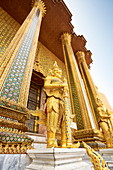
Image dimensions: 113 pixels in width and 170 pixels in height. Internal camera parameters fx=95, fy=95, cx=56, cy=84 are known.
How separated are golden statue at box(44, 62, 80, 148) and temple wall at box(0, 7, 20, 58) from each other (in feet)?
9.85

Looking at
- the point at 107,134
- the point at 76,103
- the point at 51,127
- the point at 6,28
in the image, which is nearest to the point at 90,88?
the point at 76,103

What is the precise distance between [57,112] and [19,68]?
137cm

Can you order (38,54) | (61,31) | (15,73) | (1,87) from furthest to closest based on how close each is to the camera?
(61,31), (38,54), (15,73), (1,87)

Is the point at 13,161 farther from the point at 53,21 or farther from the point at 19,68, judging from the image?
the point at 53,21

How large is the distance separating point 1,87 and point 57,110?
1.03m

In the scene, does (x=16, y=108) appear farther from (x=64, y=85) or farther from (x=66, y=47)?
(x=66, y=47)

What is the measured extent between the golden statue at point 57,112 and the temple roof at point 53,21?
555cm

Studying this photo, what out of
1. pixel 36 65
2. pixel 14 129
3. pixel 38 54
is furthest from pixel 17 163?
pixel 38 54

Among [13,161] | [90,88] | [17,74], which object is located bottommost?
[13,161]

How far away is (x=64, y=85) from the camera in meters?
1.46

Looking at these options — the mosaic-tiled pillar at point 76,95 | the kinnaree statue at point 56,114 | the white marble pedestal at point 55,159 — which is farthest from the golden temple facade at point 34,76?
the white marble pedestal at point 55,159

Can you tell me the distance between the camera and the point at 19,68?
6.88 ft

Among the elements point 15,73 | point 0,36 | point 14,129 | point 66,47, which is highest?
point 66,47

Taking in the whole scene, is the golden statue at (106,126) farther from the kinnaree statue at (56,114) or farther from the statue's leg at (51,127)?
the statue's leg at (51,127)
